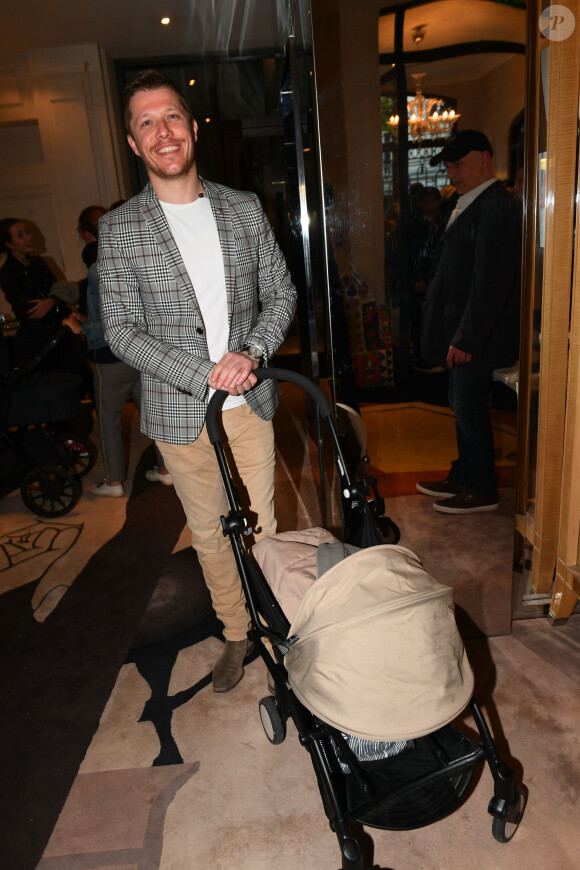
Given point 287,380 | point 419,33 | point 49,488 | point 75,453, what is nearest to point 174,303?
point 287,380

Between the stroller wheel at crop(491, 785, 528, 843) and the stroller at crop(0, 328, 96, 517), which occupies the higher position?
the stroller at crop(0, 328, 96, 517)

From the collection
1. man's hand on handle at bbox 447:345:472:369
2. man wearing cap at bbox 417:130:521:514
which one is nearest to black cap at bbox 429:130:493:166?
man wearing cap at bbox 417:130:521:514

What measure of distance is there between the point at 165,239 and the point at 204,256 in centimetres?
12

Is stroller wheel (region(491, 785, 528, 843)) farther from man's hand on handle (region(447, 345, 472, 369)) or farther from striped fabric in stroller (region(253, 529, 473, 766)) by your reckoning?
man's hand on handle (region(447, 345, 472, 369))

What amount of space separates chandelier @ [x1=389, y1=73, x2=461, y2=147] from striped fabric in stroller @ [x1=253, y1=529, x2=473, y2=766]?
1.20 meters

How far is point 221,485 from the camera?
1.99 meters

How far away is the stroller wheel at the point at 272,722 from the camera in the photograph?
175cm

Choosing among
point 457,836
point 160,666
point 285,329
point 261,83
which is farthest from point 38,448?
point 261,83

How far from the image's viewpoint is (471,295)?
188cm

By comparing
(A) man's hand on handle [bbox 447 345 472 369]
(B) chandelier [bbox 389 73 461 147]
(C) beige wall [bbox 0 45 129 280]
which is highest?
(C) beige wall [bbox 0 45 129 280]

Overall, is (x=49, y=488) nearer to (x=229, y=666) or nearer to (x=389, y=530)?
(x=229, y=666)

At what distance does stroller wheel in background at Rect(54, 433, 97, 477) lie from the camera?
377 cm

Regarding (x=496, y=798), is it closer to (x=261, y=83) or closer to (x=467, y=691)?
(x=467, y=691)

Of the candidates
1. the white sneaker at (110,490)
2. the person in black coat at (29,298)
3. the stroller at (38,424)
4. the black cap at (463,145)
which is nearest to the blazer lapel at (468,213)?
the black cap at (463,145)
